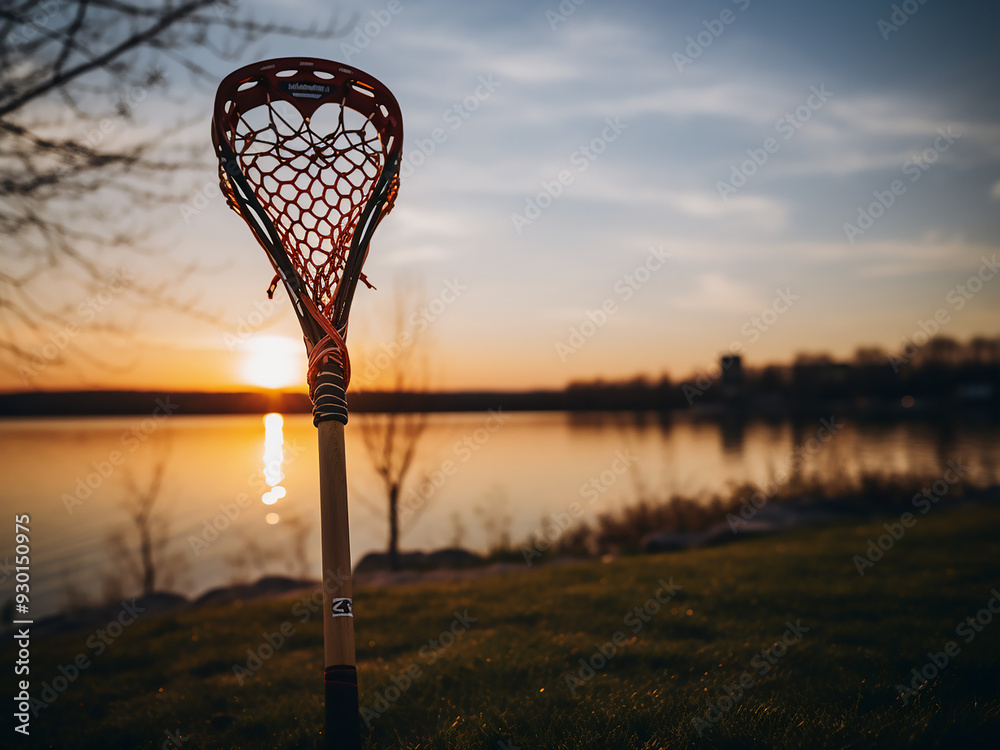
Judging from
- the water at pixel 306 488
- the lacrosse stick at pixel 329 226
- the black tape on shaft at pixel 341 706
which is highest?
the lacrosse stick at pixel 329 226

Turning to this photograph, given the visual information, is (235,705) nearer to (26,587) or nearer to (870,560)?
(26,587)
